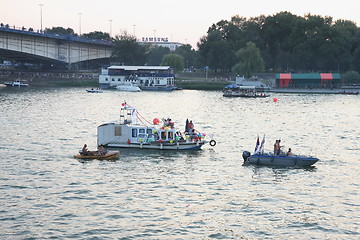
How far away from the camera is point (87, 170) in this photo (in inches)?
1813

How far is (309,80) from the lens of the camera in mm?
169125

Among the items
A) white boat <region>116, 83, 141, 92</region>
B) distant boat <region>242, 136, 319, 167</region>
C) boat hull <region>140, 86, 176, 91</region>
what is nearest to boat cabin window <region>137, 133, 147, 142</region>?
distant boat <region>242, 136, 319, 167</region>

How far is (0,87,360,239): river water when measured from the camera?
32.0 metres

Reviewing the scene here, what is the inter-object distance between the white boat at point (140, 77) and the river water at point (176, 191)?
10168cm

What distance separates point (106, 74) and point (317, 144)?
398 ft

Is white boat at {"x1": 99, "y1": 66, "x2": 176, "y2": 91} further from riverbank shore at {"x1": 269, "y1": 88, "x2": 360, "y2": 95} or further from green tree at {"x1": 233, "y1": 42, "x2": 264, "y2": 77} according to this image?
riverbank shore at {"x1": 269, "y1": 88, "x2": 360, "y2": 95}

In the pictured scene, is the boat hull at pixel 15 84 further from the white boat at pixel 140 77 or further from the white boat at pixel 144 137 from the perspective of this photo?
the white boat at pixel 144 137

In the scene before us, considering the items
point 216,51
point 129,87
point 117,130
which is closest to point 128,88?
point 129,87

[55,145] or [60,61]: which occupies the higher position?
[60,61]

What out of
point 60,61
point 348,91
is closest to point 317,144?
point 348,91

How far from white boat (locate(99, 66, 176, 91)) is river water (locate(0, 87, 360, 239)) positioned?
334 feet

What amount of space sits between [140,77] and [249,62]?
1419 inches

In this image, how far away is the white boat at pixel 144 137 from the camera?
54.3 metres

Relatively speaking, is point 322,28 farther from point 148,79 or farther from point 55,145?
point 55,145
